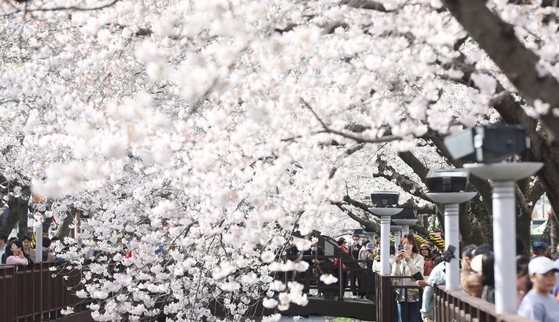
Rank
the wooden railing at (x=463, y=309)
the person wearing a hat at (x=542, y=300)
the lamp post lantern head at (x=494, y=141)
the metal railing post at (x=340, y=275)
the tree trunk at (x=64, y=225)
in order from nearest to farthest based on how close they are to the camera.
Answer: the lamp post lantern head at (x=494, y=141) < the person wearing a hat at (x=542, y=300) < the wooden railing at (x=463, y=309) < the metal railing post at (x=340, y=275) < the tree trunk at (x=64, y=225)

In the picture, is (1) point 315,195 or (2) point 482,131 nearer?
(2) point 482,131

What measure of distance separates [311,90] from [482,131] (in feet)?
5.14

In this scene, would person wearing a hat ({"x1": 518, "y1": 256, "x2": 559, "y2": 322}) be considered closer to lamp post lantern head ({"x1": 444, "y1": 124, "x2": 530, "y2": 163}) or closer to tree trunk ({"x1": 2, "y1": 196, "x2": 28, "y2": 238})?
lamp post lantern head ({"x1": 444, "y1": 124, "x2": 530, "y2": 163})

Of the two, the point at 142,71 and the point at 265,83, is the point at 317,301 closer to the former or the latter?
the point at 142,71

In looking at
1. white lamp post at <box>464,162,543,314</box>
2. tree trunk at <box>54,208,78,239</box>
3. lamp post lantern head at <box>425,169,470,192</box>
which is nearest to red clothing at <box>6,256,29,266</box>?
tree trunk at <box>54,208,78,239</box>

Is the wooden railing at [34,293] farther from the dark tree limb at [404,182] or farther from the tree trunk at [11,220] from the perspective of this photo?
the dark tree limb at [404,182]

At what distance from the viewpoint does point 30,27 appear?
24.8ft

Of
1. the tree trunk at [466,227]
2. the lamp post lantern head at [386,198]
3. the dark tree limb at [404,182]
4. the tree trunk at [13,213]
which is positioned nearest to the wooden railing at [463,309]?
the lamp post lantern head at [386,198]

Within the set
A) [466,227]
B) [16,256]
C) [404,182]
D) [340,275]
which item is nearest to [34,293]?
[16,256]

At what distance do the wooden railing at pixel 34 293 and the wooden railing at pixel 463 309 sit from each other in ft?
19.4

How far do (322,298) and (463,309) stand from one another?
10.2m

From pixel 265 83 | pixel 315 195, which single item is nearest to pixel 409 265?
pixel 315 195

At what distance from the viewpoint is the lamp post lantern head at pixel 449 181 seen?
638 cm

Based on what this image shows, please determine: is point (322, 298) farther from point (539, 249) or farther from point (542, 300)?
point (542, 300)
